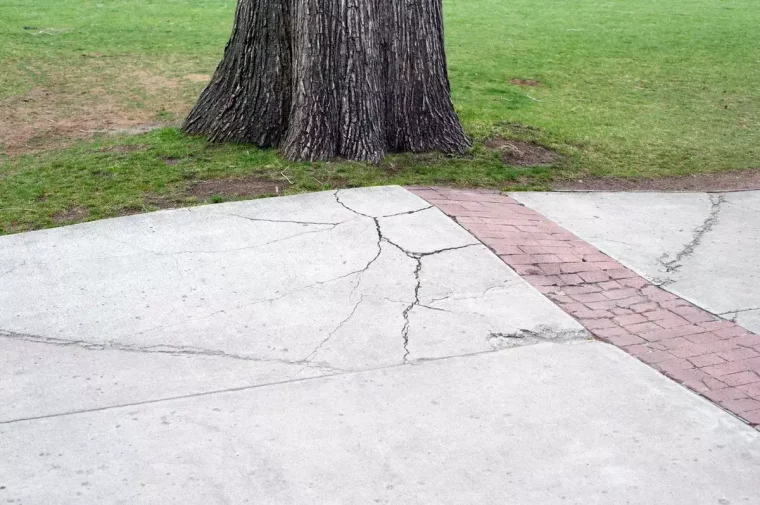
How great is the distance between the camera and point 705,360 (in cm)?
452

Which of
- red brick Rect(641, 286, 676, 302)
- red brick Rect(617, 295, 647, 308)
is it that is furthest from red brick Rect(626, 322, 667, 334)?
red brick Rect(641, 286, 676, 302)

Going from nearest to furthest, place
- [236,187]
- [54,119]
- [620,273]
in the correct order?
[620,273] < [236,187] < [54,119]

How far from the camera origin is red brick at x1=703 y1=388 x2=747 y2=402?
418 cm

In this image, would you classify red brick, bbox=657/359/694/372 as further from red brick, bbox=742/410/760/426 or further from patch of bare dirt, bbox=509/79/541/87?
patch of bare dirt, bbox=509/79/541/87

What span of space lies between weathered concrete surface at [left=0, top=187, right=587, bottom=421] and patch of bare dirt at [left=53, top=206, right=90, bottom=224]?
238 mm

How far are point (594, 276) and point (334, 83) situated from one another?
2.80m

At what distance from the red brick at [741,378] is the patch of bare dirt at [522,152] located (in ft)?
12.0

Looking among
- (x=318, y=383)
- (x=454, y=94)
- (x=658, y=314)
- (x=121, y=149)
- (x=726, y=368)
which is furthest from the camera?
(x=454, y=94)

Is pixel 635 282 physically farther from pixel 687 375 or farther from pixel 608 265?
pixel 687 375

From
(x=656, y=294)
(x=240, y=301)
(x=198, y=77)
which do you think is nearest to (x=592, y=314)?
(x=656, y=294)

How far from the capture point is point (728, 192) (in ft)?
23.9

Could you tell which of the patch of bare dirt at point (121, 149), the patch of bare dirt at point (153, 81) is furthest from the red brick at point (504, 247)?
the patch of bare dirt at point (153, 81)

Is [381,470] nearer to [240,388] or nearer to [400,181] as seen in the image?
[240,388]

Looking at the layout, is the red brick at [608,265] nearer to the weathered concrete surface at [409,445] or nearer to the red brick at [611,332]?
the red brick at [611,332]
